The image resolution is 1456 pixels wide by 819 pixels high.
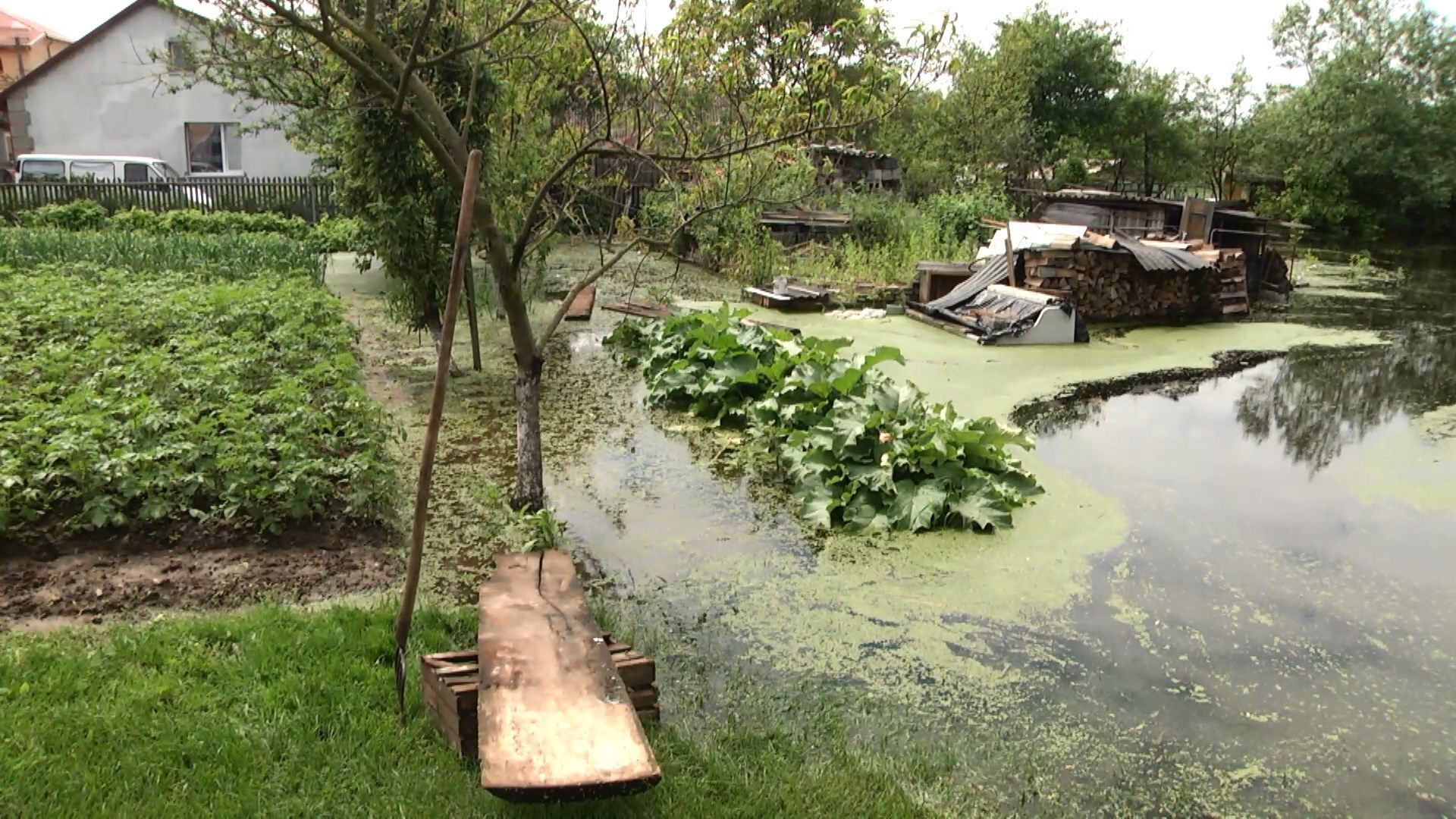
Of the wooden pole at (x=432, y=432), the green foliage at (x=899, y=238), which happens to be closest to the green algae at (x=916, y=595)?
the wooden pole at (x=432, y=432)

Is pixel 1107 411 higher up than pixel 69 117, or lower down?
lower down

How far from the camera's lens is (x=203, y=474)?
529 centimetres

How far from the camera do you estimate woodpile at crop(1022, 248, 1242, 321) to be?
44.9ft

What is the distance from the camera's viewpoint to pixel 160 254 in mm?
12031

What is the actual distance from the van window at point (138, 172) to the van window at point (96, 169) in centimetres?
20

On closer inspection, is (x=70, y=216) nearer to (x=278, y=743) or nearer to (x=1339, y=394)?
(x=278, y=743)

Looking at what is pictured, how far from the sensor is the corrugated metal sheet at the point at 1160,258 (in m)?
13.8

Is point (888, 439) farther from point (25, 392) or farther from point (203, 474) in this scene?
point (25, 392)

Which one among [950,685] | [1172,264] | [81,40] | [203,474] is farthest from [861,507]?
[81,40]

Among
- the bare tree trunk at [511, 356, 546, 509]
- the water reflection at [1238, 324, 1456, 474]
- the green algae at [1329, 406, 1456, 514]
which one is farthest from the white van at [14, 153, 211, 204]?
the green algae at [1329, 406, 1456, 514]

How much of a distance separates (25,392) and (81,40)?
2005 centimetres

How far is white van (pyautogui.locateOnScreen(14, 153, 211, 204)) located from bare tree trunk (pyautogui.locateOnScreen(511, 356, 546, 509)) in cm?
1639

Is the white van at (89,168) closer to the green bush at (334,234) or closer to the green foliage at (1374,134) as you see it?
the green bush at (334,234)

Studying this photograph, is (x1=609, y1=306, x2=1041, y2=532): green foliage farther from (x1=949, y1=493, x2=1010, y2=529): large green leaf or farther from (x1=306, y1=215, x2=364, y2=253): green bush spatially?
(x1=306, y1=215, x2=364, y2=253): green bush
